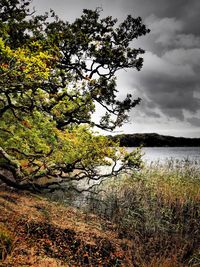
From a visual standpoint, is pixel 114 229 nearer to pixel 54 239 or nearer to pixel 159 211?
pixel 159 211

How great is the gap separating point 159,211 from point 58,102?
597 cm

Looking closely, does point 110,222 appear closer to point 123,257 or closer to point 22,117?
point 123,257

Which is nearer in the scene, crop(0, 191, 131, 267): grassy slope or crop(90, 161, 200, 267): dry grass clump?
crop(0, 191, 131, 267): grassy slope

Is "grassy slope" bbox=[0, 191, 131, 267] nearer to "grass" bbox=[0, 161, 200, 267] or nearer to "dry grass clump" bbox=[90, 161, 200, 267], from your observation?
"grass" bbox=[0, 161, 200, 267]

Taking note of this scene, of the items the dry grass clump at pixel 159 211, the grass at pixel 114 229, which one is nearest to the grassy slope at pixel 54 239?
the grass at pixel 114 229

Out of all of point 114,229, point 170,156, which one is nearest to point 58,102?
point 114,229

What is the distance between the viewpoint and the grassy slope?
6.26 meters

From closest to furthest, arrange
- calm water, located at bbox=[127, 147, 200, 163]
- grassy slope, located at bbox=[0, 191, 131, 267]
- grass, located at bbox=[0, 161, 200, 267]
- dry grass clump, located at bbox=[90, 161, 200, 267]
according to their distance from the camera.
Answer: grassy slope, located at bbox=[0, 191, 131, 267]
grass, located at bbox=[0, 161, 200, 267]
dry grass clump, located at bbox=[90, 161, 200, 267]
calm water, located at bbox=[127, 147, 200, 163]

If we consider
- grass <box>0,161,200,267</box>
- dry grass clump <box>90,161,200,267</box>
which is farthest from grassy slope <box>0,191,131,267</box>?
dry grass clump <box>90,161,200,267</box>

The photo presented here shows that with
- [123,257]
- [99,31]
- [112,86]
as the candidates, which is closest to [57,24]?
[99,31]

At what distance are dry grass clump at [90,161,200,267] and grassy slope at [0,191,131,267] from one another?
0.64m

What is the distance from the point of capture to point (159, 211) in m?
10.1

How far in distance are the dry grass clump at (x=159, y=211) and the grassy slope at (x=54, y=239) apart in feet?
2.10

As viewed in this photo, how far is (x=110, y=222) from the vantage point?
10.8 m
